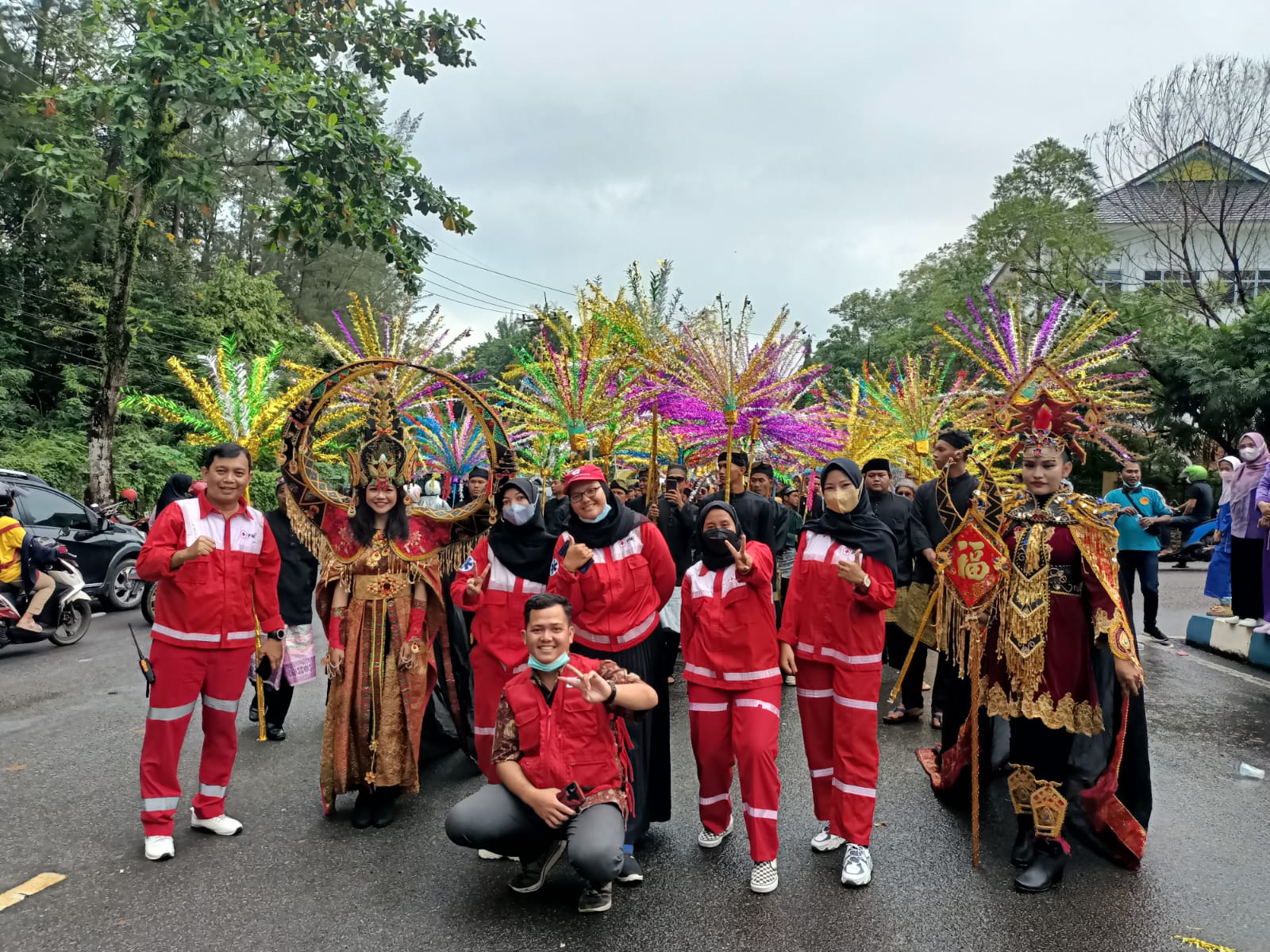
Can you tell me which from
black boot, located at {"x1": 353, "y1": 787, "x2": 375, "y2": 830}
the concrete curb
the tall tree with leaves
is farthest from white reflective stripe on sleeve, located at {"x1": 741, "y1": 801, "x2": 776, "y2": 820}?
the tall tree with leaves

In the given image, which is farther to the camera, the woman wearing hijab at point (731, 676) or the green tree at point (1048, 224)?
the green tree at point (1048, 224)

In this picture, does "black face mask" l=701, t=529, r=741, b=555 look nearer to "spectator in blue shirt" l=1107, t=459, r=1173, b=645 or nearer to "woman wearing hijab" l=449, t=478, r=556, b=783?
"woman wearing hijab" l=449, t=478, r=556, b=783

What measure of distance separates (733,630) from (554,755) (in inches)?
37.3

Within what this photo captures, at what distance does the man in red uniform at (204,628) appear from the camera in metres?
3.78

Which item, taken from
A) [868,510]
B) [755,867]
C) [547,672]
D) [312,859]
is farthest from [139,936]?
[868,510]

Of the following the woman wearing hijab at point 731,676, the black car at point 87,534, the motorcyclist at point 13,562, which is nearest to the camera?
the woman wearing hijab at point 731,676

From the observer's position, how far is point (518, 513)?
427cm

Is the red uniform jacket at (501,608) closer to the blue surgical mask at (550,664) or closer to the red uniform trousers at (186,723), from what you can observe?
the blue surgical mask at (550,664)

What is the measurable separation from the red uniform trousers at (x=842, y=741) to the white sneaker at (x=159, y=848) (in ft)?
9.37

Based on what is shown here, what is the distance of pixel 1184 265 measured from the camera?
67.2ft

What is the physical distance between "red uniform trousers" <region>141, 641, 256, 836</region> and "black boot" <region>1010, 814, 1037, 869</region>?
362 centimetres

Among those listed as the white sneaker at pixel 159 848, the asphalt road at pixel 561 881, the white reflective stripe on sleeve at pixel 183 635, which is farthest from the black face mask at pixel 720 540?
the white sneaker at pixel 159 848

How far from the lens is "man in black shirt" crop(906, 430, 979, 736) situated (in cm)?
531

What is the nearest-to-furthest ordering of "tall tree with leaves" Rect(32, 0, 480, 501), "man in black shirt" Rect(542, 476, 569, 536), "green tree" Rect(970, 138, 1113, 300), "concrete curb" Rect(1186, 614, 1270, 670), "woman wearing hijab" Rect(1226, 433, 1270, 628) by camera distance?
1. "man in black shirt" Rect(542, 476, 569, 536)
2. "concrete curb" Rect(1186, 614, 1270, 670)
3. "woman wearing hijab" Rect(1226, 433, 1270, 628)
4. "tall tree with leaves" Rect(32, 0, 480, 501)
5. "green tree" Rect(970, 138, 1113, 300)
